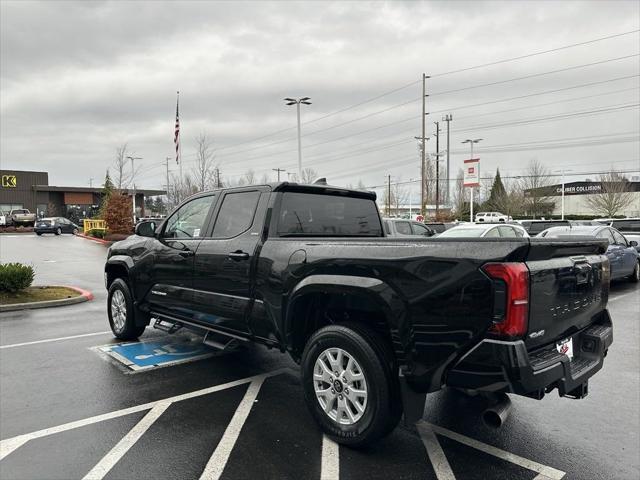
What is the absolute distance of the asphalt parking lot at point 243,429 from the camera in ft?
10.6

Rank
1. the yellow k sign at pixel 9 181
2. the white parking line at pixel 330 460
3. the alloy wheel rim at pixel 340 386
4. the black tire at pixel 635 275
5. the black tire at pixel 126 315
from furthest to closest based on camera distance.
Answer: the yellow k sign at pixel 9 181 → the black tire at pixel 635 275 → the black tire at pixel 126 315 → the alloy wheel rim at pixel 340 386 → the white parking line at pixel 330 460

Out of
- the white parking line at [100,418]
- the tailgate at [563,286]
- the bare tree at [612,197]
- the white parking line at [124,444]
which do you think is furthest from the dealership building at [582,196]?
the white parking line at [124,444]

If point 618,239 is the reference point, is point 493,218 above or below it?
above

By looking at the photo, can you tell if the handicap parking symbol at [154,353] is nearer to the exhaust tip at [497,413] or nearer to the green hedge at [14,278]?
the exhaust tip at [497,413]

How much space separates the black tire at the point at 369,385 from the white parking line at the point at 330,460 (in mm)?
62

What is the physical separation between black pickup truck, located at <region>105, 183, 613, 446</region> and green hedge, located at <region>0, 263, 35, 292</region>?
5.97 metres

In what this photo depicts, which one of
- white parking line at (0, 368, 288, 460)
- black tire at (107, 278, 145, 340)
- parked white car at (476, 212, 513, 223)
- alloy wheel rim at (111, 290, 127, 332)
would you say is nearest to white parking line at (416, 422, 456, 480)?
white parking line at (0, 368, 288, 460)

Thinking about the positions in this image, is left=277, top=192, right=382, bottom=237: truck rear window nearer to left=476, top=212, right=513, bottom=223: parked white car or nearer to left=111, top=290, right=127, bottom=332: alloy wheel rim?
left=111, top=290, right=127, bottom=332: alloy wheel rim

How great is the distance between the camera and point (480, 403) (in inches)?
175

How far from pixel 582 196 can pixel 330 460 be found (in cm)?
7392

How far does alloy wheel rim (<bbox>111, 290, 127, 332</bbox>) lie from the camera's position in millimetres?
6500

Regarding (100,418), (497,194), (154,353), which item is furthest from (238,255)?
(497,194)

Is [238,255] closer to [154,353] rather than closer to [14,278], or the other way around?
[154,353]

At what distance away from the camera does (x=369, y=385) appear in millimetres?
3289
